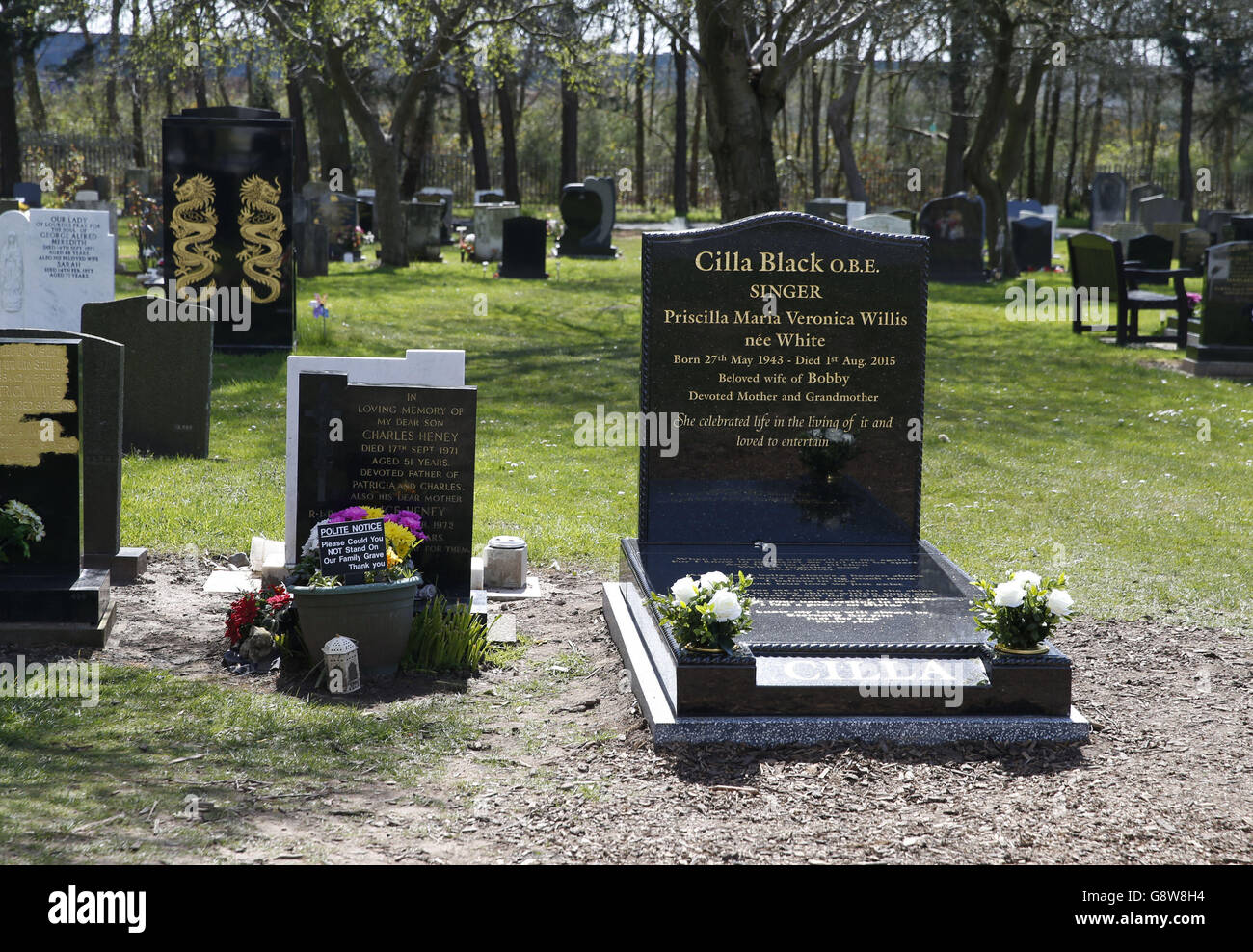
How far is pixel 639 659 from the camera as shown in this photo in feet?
19.9

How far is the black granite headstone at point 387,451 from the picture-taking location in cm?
678

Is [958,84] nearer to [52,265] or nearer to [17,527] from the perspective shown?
[52,265]

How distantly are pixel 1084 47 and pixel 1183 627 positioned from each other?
80.5ft

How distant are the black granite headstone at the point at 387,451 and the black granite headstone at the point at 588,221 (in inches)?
856

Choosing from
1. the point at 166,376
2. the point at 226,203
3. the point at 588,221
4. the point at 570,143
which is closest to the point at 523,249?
the point at 588,221

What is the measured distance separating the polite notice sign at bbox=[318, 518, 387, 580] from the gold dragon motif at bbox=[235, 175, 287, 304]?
9415 millimetres

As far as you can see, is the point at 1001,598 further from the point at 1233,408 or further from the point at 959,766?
the point at 1233,408

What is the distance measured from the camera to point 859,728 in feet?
17.7

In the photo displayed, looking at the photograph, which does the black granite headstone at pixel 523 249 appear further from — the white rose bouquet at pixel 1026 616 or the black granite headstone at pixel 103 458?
the white rose bouquet at pixel 1026 616

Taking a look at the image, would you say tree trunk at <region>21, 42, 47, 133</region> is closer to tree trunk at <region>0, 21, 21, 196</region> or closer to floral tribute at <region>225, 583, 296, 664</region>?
tree trunk at <region>0, 21, 21, 196</region>

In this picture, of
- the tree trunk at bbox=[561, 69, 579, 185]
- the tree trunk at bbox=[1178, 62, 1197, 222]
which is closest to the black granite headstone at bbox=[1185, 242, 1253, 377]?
the tree trunk at bbox=[561, 69, 579, 185]

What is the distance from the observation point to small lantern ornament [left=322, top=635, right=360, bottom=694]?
5820 mm

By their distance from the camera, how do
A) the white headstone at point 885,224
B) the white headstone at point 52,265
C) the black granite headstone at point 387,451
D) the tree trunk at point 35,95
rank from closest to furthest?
1. the black granite headstone at point 387,451
2. the white headstone at point 52,265
3. the white headstone at point 885,224
4. the tree trunk at point 35,95

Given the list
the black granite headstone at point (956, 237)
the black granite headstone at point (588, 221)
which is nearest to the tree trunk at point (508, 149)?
the black granite headstone at point (588, 221)
